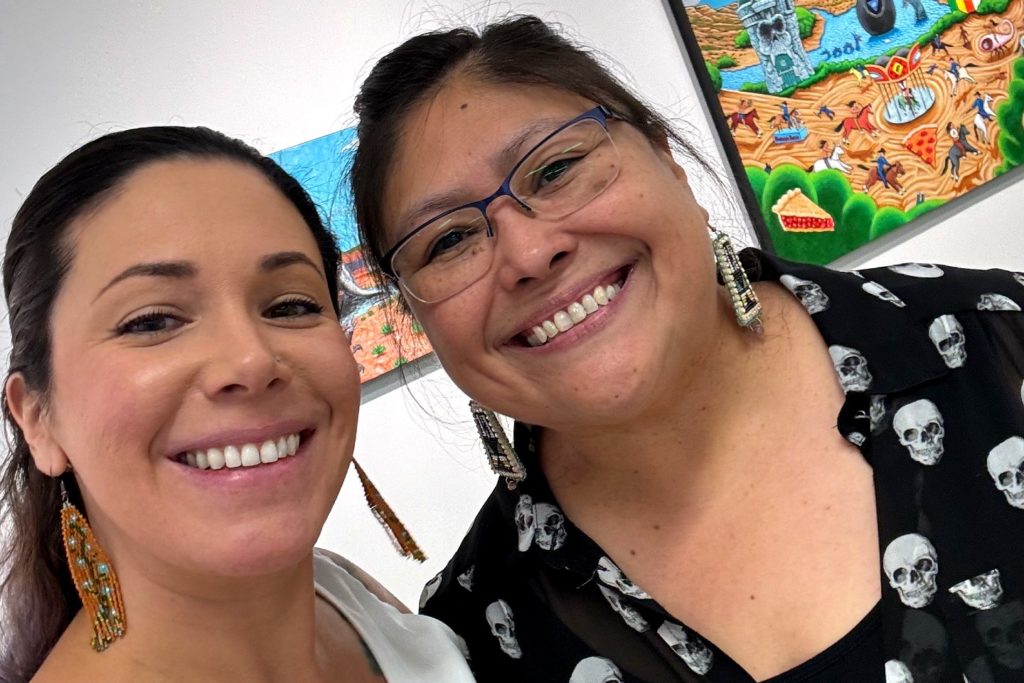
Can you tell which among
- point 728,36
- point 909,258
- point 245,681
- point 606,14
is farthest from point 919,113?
point 245,681

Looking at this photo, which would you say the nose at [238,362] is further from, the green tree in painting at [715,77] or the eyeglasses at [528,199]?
the green tree in painting at [715,77]

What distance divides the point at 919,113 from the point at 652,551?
186cm

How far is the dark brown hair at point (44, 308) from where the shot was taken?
997 mm

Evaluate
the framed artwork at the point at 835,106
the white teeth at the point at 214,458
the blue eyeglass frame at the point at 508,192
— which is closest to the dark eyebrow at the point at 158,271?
the white teeth at the point at 214,458

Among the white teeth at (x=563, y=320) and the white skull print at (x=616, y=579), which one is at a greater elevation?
the white teeth at (x=563, y=320)

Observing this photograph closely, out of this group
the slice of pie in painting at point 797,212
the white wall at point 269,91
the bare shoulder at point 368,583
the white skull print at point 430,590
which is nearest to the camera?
the white skull print at point 430,590

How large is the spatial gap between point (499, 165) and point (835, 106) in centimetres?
165

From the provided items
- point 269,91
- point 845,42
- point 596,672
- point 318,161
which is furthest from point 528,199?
point 845,42

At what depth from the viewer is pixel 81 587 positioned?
1022 mm

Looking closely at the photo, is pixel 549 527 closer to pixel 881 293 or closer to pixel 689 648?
pixel 689 648

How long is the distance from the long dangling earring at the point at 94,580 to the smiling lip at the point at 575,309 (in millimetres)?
635

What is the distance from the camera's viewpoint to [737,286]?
118 centimetres

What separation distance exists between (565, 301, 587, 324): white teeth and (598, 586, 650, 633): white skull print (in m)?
0.39

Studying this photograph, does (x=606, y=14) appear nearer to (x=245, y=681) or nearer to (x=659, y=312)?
(x=659, y=312)
